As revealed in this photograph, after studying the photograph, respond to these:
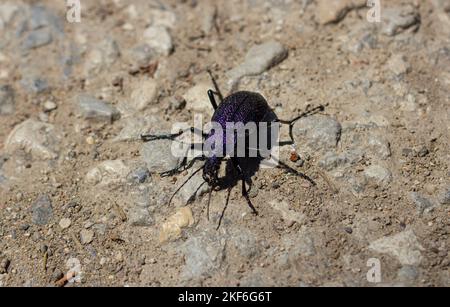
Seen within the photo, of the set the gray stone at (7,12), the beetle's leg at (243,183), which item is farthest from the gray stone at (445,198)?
the gray stone at (7,12)

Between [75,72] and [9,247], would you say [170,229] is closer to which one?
[9,247]

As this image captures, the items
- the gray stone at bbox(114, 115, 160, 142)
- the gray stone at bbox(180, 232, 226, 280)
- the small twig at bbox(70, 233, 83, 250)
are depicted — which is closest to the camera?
the gray stone at bbox(180, 232, 226, 280)

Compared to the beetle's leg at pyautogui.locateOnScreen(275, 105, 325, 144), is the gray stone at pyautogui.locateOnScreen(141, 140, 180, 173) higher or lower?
lower

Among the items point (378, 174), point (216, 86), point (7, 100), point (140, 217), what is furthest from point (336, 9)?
point (7, 100)

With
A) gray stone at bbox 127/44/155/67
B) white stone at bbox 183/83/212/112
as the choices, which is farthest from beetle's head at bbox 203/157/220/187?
gray stone at bbox 127/44/155/67

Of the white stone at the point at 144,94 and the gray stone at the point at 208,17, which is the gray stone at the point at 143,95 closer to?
the white stone at the point at 144,94

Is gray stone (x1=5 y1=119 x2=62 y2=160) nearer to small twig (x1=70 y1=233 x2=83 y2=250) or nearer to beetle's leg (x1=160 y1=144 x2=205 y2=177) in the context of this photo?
small twig (x1=70 y1=233 x2=83 y2=250)

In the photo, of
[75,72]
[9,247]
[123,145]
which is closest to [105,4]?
[75,72]

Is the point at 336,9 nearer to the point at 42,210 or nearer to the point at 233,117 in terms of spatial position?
the point at 233,117
